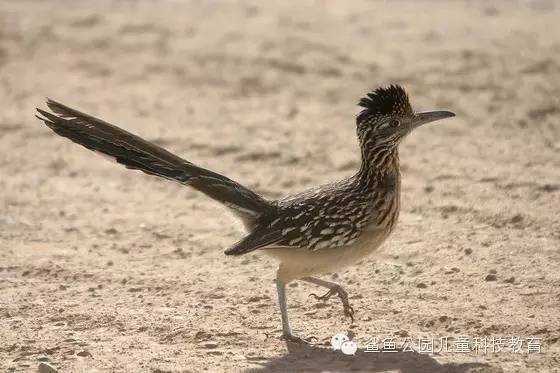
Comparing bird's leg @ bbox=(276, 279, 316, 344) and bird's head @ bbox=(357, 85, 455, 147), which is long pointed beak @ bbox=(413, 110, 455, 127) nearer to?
bird's head @ bbox=(357, 85, 455, 147)

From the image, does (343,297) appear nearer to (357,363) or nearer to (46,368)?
(357,363)

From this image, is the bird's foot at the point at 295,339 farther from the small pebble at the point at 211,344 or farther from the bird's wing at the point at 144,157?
the bird's wing at the point at 144,157

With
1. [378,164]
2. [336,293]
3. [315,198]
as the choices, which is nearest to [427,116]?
[378,164]

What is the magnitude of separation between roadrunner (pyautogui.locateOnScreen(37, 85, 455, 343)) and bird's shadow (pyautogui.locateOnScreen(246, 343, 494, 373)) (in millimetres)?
217

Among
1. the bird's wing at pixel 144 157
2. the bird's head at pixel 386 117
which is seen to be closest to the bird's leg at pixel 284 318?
the bird's wing at pixel 144 157

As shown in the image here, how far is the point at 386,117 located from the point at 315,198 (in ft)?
2.42

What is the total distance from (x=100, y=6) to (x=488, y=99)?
722 centimetres

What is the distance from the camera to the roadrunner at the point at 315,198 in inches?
312

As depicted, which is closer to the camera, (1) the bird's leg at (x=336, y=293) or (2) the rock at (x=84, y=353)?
(2) the rock at (x=84, y=353)

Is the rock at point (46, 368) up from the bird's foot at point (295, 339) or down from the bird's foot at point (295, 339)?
down

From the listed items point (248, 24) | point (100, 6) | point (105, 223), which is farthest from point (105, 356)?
point (100, 6)

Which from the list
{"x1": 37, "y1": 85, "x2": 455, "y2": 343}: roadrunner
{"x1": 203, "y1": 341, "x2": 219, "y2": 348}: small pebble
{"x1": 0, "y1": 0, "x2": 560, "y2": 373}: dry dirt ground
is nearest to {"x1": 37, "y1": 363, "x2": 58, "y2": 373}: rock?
{"x1": 0, "y1": 0, "x2": 560, "y2": 373}: dry dirt ground

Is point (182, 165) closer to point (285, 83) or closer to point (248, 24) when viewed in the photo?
point (285, 83)

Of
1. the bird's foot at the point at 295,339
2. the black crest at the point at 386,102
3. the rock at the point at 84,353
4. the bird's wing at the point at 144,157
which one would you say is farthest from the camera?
the bird's wing at the point at 144,157
